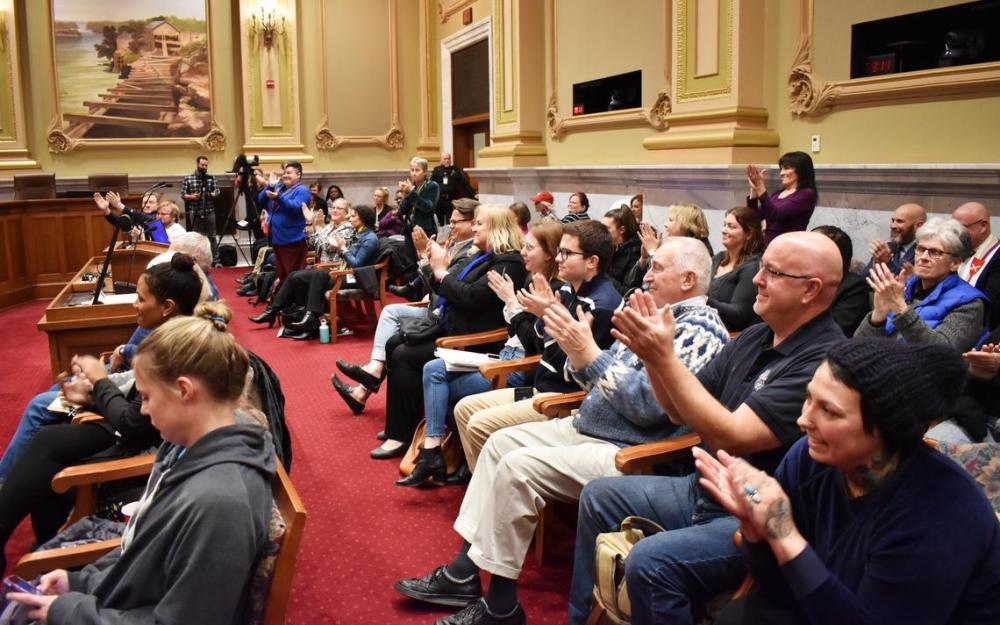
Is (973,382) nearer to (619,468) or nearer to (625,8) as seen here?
(619,468)

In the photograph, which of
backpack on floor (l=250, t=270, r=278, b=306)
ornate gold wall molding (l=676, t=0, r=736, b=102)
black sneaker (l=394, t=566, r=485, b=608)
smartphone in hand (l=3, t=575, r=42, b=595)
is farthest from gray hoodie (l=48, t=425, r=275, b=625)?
backpack on floor (l=250, t=270, r=278, b=306)

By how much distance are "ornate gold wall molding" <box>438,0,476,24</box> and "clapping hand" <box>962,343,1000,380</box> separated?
9.17m

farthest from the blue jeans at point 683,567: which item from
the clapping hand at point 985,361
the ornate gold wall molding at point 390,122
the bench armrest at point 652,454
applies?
the ornate gold wall molding at point 390,122

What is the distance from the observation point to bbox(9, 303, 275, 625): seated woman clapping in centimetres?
149

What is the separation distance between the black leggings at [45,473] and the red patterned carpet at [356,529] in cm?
56

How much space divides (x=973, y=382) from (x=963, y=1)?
273 centimetres

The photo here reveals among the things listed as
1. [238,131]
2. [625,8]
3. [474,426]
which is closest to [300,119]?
[238,131]

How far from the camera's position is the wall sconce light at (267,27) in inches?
463

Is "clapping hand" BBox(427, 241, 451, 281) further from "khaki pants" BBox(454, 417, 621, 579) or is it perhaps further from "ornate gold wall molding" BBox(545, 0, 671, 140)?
"ornate gold wall molding" BBox(545, 0, 671, 140)

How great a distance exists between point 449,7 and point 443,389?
9.17 metres

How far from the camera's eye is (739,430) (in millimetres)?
1964

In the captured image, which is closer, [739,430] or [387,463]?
[739,430]

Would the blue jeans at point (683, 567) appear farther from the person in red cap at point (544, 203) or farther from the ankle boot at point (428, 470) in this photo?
the person in red cap at point (544, 203)

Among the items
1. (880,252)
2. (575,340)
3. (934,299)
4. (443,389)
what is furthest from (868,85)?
(575,340)
